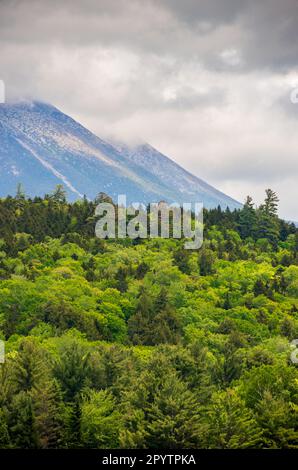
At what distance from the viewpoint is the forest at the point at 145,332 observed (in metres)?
56.0

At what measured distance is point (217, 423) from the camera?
56062 millimetres

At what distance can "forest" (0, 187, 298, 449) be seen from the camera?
184 feet

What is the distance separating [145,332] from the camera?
99.3 m

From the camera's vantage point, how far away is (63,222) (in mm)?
152625

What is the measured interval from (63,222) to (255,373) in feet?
307

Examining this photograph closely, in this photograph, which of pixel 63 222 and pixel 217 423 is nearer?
pixel 217 423
